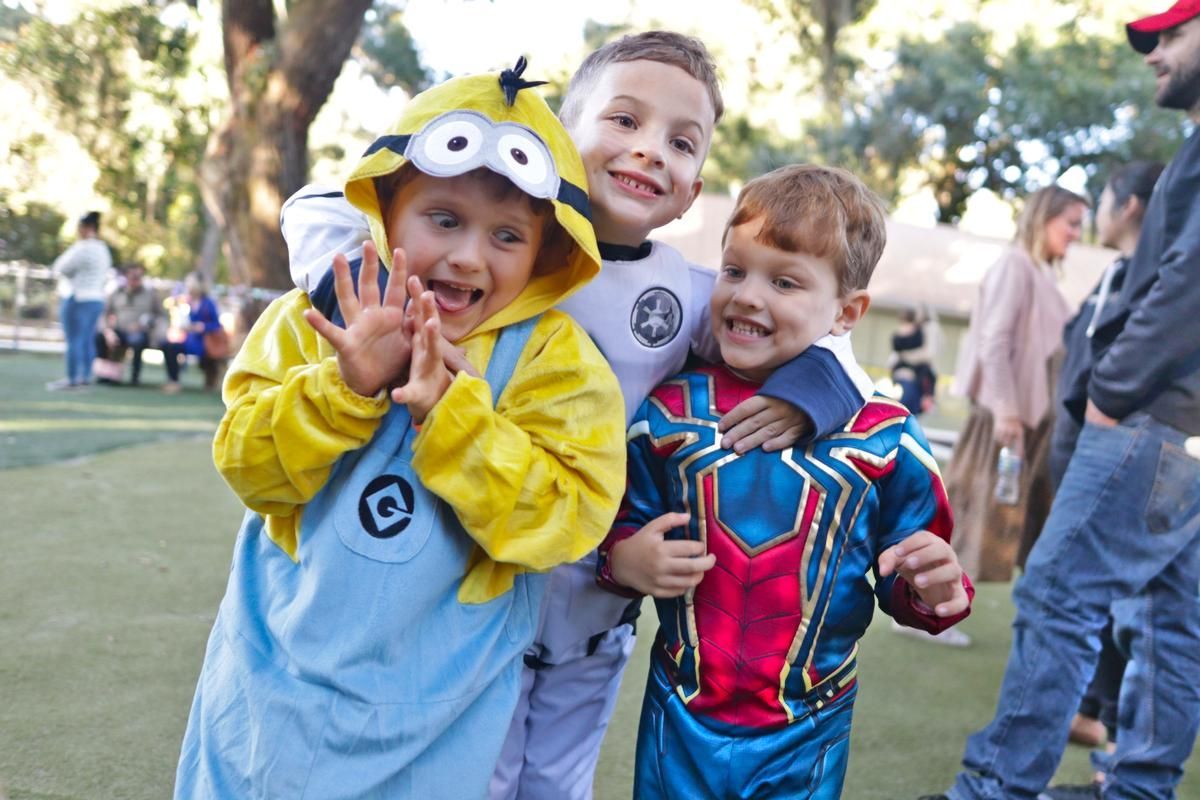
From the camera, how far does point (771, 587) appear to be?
5.47 feet

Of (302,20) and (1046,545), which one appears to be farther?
(302,20)

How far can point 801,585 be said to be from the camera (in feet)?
5.47

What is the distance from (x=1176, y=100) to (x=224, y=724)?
2762 millimetres

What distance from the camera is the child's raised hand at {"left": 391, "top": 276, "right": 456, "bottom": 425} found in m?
1.36

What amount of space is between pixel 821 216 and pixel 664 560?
663mm

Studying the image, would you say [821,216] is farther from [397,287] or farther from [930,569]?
[397,287]

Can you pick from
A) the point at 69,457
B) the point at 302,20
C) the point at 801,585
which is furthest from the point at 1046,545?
the point at 302,20

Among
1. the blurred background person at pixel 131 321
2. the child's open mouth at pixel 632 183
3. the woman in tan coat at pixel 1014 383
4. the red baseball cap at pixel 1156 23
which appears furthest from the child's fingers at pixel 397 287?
the blurred background person at pixel 131 321

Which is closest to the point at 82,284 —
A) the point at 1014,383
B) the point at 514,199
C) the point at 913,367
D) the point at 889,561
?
the point at 913,367

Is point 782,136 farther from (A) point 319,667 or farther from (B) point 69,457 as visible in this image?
(A) point 319,667

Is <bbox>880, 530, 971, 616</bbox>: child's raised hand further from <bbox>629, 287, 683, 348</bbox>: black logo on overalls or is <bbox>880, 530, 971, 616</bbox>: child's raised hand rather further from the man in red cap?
the man in red cap

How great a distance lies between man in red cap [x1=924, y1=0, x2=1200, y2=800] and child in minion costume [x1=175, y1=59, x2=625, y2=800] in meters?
1.58

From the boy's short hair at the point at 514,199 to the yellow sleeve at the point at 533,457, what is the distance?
0.37ft

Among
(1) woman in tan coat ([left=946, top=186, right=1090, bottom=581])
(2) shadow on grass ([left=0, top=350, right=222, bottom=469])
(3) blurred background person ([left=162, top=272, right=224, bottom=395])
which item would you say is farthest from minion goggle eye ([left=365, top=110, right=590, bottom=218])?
(3) blurred background person ([left=162, top=272, right=224, bottom=395])
